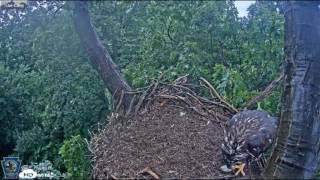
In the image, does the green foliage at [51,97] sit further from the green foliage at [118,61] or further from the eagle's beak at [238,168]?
the eagle's beak at [238,168]

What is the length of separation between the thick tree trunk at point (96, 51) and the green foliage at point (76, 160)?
689 millimetres

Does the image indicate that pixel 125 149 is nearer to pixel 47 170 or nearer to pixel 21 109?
pixel 47 170

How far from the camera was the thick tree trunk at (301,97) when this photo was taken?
3.07 m

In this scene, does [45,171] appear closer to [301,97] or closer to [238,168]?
[238,168]

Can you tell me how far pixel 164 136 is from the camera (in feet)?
13.5

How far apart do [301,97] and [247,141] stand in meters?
0.74

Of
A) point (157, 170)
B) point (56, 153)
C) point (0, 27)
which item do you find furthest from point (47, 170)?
point (0, 27)

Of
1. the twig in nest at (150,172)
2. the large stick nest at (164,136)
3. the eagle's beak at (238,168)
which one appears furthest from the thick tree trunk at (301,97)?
the twig in nest at (150,172)

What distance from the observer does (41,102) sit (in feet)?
19.2

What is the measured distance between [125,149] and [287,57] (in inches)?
58.6

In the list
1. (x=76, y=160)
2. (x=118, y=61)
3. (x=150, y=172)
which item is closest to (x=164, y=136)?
(x=150, y=172)

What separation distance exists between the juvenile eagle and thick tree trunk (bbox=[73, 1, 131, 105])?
4.00 feet

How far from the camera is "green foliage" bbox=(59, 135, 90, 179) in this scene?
4133 mm

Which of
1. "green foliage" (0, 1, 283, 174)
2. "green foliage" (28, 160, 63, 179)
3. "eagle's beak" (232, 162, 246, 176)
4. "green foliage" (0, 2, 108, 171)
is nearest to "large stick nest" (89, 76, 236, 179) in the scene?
"eagle's beak" (232, 162, 246, 176)
